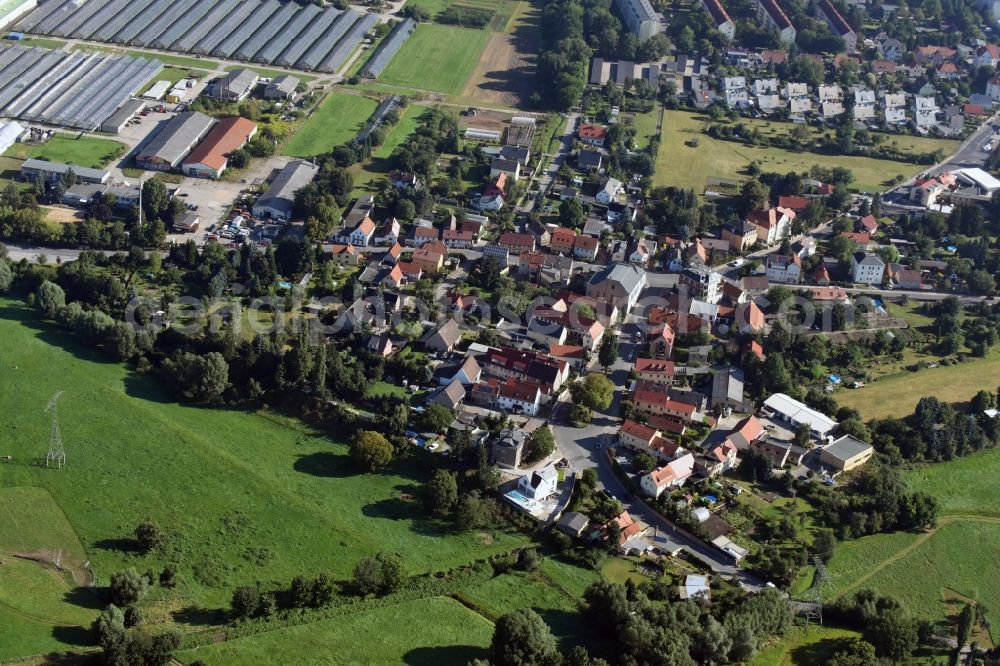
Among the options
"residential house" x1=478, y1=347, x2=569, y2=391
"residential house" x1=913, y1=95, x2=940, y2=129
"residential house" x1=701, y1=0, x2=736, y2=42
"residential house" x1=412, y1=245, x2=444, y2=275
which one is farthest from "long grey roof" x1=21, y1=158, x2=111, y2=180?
"residential house" x1=913, y1=95, x2=940, y2=129

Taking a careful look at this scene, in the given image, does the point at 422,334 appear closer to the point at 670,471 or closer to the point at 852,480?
the point at 670,471

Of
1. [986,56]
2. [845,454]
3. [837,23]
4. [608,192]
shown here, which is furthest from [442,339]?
[986,56]

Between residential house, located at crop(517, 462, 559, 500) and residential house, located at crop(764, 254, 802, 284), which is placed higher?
residential house, located at crop(764, 254, 802, 284)

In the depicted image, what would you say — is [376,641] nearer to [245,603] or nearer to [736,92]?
[245,603]

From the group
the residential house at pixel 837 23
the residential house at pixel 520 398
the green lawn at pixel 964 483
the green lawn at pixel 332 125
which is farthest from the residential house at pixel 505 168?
the residential house at pixel 837 23

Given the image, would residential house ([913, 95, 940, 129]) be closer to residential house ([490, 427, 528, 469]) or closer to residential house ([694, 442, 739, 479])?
residential house ([694, 442, 739, 479])

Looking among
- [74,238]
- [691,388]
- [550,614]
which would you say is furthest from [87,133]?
[550,614]

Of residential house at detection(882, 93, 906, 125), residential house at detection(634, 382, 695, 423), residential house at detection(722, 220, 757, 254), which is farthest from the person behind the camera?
residential house at detection(882, 93, 906, 125)
